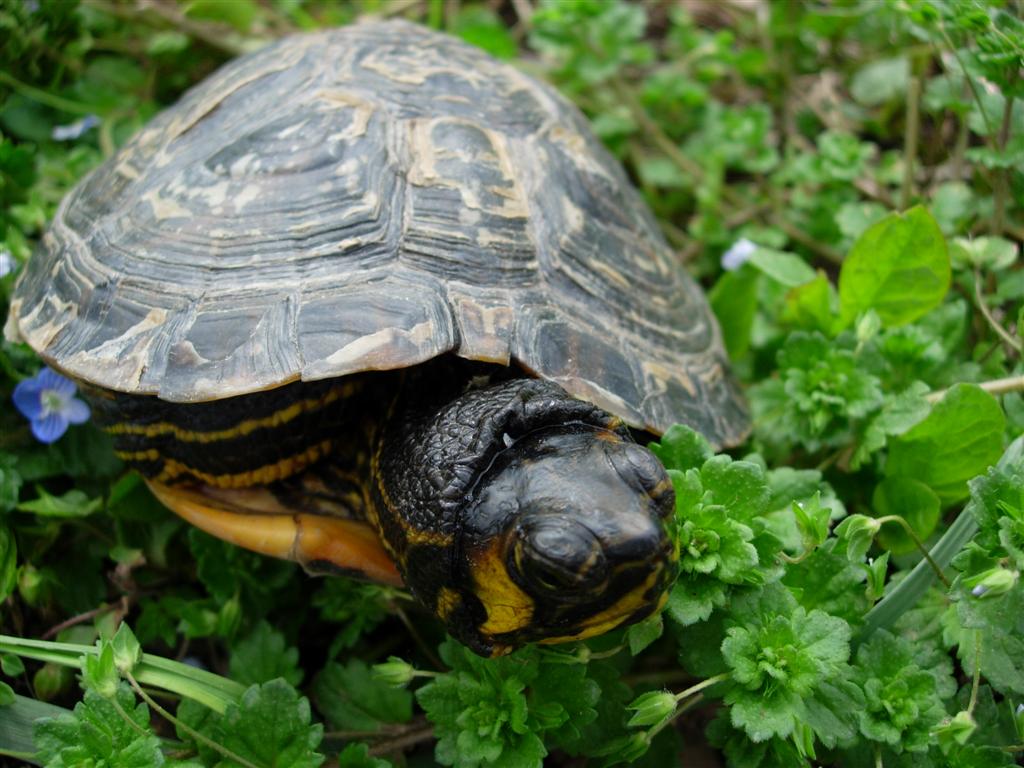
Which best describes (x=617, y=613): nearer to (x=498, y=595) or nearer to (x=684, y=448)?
(x=498, y=595)

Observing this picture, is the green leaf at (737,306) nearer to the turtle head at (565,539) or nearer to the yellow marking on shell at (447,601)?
the turtle head at (565,539)

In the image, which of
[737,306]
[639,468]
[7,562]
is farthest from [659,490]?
[7,562]

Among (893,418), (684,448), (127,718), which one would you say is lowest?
(893,418)

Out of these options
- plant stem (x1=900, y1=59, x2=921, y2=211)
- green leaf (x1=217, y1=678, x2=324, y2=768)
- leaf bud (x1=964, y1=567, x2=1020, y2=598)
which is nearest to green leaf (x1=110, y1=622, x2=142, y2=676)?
green leaf (x1=217, y1=678, x2=324, y2=768)

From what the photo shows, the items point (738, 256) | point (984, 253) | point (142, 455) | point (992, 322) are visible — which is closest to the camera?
point (142, 455)

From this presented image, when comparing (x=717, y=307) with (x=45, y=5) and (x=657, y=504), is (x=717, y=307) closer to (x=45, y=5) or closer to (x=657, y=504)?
(x=657, y=504)

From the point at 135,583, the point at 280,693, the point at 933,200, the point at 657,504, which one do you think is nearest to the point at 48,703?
the point at 135,583

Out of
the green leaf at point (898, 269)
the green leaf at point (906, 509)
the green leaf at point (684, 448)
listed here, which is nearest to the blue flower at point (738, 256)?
the green leaf at point (898, 269)
